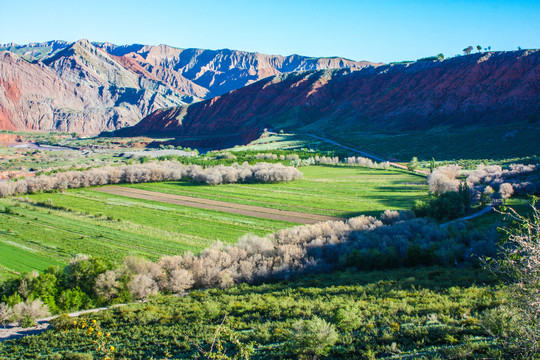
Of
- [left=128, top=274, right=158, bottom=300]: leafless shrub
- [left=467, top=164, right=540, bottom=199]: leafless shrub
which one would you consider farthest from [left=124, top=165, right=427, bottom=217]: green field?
[left=128, top=274, right=158, bottom=300]: leafless shrub

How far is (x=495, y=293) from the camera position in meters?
14.9

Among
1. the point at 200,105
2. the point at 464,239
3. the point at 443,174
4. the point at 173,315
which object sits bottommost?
the point at 173,315

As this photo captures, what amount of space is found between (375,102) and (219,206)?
305 feet

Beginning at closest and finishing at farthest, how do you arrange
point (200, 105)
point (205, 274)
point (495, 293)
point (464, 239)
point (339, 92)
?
point (495, 293) < point (205, 274) < point (464, 239) < point (339, 92) < point (200, 105)

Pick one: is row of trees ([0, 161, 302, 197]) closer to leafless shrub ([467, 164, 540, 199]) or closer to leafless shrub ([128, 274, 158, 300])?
leafless shrub ([467, 164, 540, 199])

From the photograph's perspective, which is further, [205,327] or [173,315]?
[173,315]

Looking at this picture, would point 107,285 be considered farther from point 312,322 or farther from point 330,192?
point 330,192

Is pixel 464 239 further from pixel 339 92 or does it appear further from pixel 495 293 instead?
pixel 339 92

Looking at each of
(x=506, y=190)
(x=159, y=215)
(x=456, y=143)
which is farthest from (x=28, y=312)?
(x=456, y=143)

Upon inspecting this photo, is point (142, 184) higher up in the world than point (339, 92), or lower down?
lower down

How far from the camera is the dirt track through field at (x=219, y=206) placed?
3759cm

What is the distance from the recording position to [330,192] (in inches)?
1957

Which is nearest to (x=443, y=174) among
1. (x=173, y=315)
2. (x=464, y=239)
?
(x=464, y=239)

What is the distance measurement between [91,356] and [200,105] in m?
151
